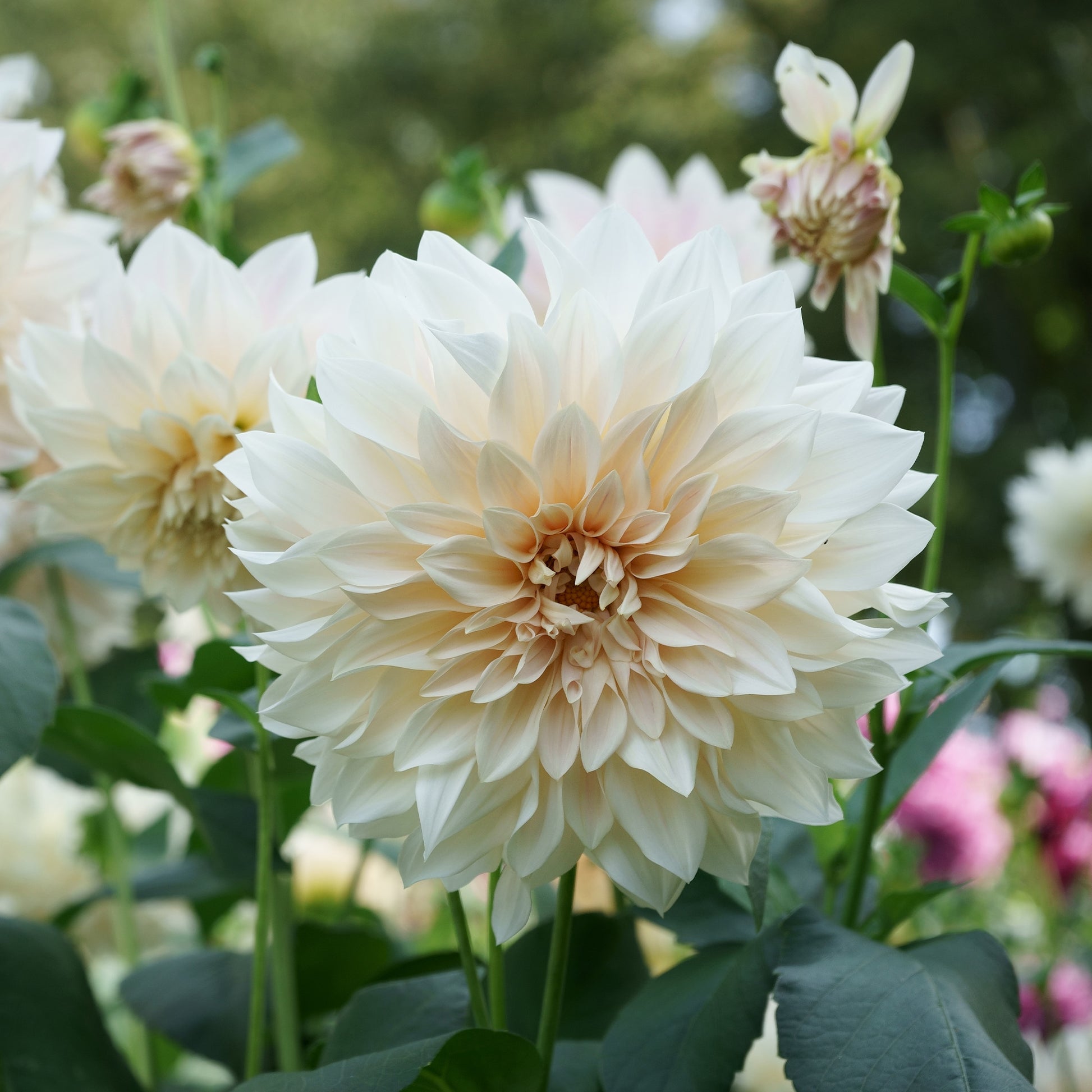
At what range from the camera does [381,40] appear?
6.18m

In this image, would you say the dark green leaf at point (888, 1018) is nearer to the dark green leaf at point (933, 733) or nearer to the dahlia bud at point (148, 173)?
the dark green leaf at point (933, 733)

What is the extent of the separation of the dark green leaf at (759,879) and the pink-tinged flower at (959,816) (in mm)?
933

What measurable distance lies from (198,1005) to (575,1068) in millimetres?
225

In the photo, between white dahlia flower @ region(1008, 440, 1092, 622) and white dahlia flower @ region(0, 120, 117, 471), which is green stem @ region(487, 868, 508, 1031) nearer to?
white dahlia flower @ region(0, 120, 117, 471)

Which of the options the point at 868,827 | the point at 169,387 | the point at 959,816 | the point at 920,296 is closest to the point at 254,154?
the point at 169,387

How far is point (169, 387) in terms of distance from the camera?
42 centimetres

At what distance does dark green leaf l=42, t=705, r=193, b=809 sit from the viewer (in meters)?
0.47

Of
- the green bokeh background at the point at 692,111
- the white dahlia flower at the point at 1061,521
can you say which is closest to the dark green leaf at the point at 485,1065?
the white dahlia flower at the point at 1061,521

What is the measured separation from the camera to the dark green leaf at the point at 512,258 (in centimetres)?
43

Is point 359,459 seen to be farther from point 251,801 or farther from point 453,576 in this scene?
point 251,801

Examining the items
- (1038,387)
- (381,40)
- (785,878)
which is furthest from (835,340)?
(785,878)

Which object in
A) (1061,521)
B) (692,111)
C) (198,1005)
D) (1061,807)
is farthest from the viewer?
(692,111)

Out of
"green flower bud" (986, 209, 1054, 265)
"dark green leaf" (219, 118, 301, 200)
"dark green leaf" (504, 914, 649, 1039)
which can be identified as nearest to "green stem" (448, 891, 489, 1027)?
"dark green leaf" (504, 914, 649, 1039)

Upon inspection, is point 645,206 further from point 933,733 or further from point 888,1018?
point 888,1018
